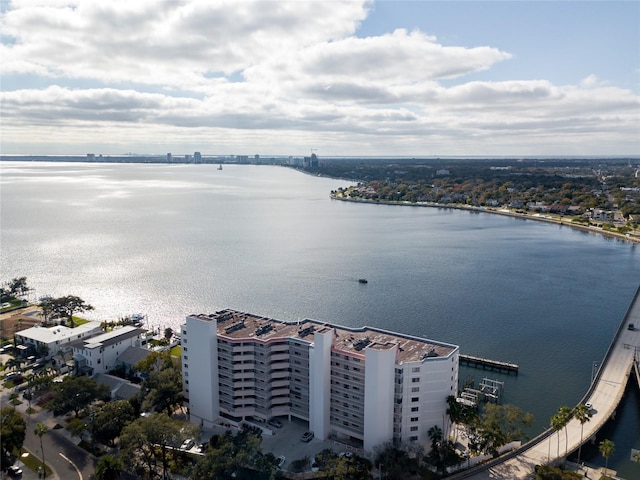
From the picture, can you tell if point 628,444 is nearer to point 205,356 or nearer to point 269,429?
point 269,429

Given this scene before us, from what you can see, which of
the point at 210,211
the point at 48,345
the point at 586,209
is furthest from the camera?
the point at 210,211

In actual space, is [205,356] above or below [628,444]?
above

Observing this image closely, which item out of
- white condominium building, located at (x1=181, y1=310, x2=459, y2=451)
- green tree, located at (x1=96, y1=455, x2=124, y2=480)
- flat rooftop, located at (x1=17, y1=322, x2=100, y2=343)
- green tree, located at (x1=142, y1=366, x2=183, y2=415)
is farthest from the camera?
flat rooftop, located at (x1=17, y1=322, x2=100, y2=343)

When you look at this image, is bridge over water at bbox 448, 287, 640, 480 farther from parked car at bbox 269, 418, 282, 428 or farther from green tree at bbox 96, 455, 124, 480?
green tree at bbox 96, 455, 124, 480

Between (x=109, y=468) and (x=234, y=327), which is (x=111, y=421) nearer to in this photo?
(x=109, y=468)

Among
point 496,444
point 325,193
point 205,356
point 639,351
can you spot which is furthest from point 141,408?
point 325,193

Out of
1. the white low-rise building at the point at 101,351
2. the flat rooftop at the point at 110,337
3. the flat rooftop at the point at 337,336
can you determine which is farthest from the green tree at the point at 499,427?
the flat rooftop at the point at 110,337

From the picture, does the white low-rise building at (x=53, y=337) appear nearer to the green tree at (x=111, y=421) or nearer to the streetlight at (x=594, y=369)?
the green tree at (x=111, y=421)

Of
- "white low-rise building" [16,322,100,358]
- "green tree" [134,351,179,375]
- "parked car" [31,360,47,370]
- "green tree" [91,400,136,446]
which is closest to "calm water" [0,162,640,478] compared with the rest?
"white low-rise building" [16,322,100,358]
